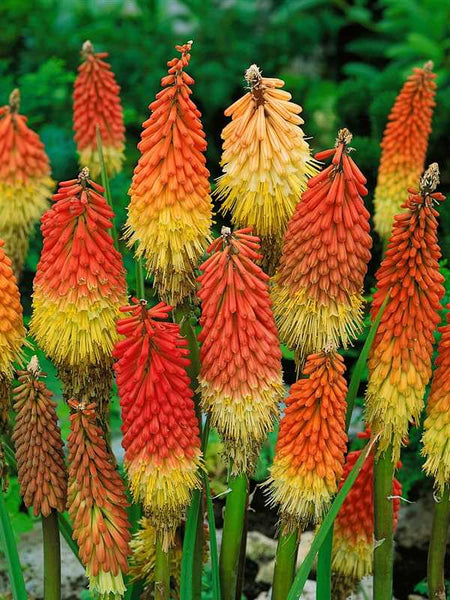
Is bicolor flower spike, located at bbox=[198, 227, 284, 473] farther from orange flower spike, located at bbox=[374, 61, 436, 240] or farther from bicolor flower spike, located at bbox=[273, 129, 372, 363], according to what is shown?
orange flower spike, located at bbox=[374, 61, 436, 240]

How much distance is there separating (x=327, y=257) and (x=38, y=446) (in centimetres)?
94

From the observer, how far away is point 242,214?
2.44 metres

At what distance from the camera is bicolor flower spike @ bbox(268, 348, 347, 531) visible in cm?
230

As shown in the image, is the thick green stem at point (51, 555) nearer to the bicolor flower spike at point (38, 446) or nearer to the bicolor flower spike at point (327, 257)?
the bicolor flower spike at point (38, 446)

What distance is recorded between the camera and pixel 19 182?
3629mm

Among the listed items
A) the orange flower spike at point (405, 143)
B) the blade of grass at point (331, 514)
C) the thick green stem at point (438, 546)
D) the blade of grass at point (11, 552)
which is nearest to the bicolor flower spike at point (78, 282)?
the blade of grass at point (11, 552)

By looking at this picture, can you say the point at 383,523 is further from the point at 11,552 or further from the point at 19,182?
the point at 19,182

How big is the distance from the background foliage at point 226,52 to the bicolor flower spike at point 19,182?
200 centimetres

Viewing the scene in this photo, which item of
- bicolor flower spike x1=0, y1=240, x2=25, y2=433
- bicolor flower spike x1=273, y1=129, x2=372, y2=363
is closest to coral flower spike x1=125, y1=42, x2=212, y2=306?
bicolor flower spike x1=273, y1=129, x2=372, y2=363

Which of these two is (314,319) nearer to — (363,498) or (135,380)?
(135,380)

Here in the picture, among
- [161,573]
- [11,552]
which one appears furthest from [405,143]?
[11,552]

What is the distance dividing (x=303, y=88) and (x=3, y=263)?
7098mm

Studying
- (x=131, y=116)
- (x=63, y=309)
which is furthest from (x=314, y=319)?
(x=131, y=116)

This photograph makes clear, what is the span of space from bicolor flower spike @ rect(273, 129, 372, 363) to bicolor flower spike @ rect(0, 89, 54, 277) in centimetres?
159
